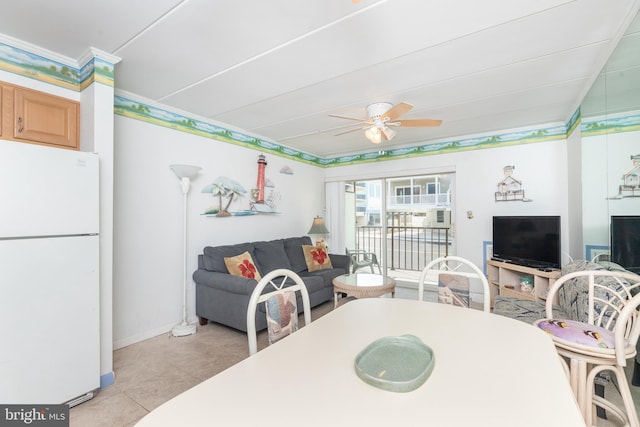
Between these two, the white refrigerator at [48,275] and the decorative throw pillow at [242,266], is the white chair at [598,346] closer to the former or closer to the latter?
the decorative throw pillow at [242,266]

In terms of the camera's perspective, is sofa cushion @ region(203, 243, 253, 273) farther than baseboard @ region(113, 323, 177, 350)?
Yes

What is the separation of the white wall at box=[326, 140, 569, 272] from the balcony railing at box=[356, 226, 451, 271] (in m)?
0.98

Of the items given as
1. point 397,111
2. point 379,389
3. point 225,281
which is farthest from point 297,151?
point 379,389

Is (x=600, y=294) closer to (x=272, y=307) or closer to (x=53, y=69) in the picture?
(x=272, y=307)

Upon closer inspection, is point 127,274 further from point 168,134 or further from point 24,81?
point 24,81

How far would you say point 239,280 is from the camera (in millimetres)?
2779

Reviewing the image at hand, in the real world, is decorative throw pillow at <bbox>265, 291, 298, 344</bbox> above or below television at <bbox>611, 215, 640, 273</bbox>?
below

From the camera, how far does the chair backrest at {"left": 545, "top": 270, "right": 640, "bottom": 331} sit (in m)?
1.63

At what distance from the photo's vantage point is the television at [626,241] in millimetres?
1943

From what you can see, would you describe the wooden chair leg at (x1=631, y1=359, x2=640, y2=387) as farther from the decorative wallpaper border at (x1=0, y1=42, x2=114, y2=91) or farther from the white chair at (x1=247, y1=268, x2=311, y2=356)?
the decorative wallpaper border at (x1=0, y1=42, x2=114, y2=91)

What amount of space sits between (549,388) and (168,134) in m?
3.51

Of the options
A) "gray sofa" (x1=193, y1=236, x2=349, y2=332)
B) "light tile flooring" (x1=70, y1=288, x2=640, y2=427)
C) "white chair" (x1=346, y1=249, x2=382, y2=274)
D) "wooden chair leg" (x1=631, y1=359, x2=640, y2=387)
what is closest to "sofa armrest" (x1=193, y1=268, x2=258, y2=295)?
"gray sofa" (x1=193, y1=236, x2=349, y2=332)

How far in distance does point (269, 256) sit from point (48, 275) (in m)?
2.26

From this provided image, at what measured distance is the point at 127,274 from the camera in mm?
2727
